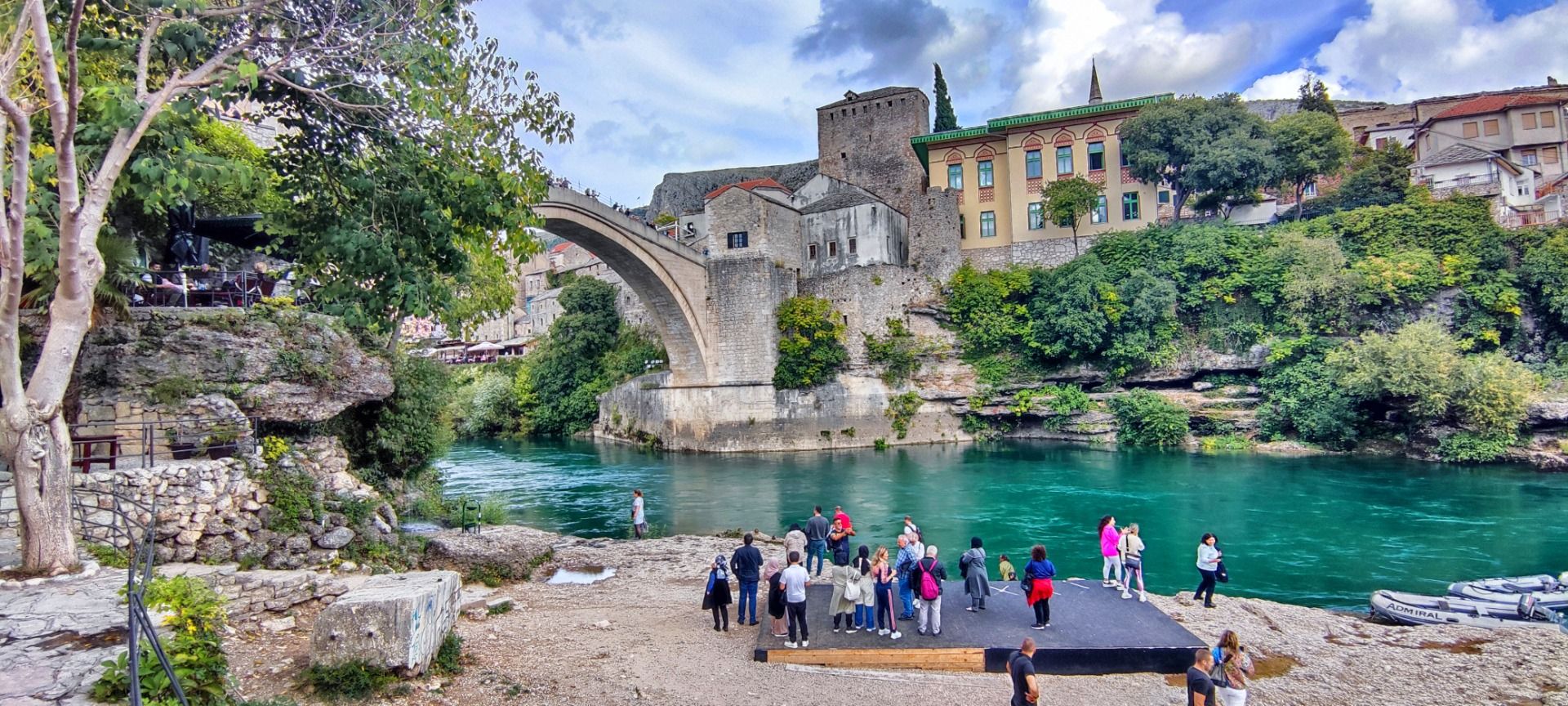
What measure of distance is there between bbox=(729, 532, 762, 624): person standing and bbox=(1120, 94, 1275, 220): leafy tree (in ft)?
83.7

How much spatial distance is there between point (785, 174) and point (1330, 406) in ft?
109

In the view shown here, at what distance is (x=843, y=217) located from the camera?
110ft

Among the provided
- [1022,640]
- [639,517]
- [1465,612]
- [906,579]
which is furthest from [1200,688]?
[639,517]

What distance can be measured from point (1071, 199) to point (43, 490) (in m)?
29.8

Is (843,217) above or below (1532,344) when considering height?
above

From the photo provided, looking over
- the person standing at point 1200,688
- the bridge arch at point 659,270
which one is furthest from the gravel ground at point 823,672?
the bridge arch at point 659,270

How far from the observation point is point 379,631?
575 centimetres

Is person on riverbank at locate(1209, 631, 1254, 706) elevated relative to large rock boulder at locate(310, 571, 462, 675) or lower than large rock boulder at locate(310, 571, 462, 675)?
lower

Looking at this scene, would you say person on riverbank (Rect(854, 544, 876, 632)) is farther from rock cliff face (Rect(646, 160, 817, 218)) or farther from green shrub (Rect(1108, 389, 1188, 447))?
rock cliff face (Rect(646, 160, 817, 218))

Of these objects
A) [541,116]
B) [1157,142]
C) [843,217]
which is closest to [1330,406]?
[1157,142]

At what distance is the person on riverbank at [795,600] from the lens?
7473 millimetres

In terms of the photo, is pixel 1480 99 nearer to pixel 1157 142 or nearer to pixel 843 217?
pixel 1157 142

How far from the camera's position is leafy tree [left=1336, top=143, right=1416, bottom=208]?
27.9 meters

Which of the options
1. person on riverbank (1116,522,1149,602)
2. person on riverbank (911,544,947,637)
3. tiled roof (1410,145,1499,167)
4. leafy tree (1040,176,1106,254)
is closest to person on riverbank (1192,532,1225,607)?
person on riverbank (1116,522,1149,602)
